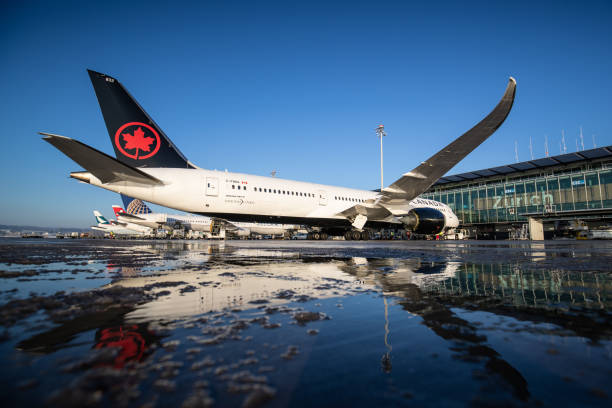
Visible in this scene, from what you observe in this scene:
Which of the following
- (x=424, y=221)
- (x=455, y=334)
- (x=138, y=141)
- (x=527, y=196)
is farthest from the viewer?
(x=527, y=196)

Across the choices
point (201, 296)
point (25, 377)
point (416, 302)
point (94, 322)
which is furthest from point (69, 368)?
point (416, 302)

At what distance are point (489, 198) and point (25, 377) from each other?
46.6 m

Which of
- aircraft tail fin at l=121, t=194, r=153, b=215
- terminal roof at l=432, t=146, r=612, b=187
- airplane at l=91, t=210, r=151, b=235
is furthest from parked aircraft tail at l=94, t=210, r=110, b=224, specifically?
terminal roof at l=432, t=146, r=612, b=187

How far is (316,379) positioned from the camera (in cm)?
83

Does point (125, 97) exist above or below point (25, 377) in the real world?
above

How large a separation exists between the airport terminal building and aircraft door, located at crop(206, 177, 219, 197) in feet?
122

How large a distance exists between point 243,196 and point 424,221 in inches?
334

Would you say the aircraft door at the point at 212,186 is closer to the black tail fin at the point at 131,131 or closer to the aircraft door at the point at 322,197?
the black tail fin at the point at 131,131

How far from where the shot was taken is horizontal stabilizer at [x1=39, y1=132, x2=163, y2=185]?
7758 mm

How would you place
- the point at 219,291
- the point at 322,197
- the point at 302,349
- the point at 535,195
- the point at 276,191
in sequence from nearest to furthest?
the point at 302,349
the point at 219,291
the point at 276,191
the point at 322,197
the point at 535,195

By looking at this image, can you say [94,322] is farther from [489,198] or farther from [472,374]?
[489,198]

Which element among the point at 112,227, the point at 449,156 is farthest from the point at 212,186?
the point at 112,227

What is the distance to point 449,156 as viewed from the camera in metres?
12.0

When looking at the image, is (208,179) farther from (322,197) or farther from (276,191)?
(322,197)
